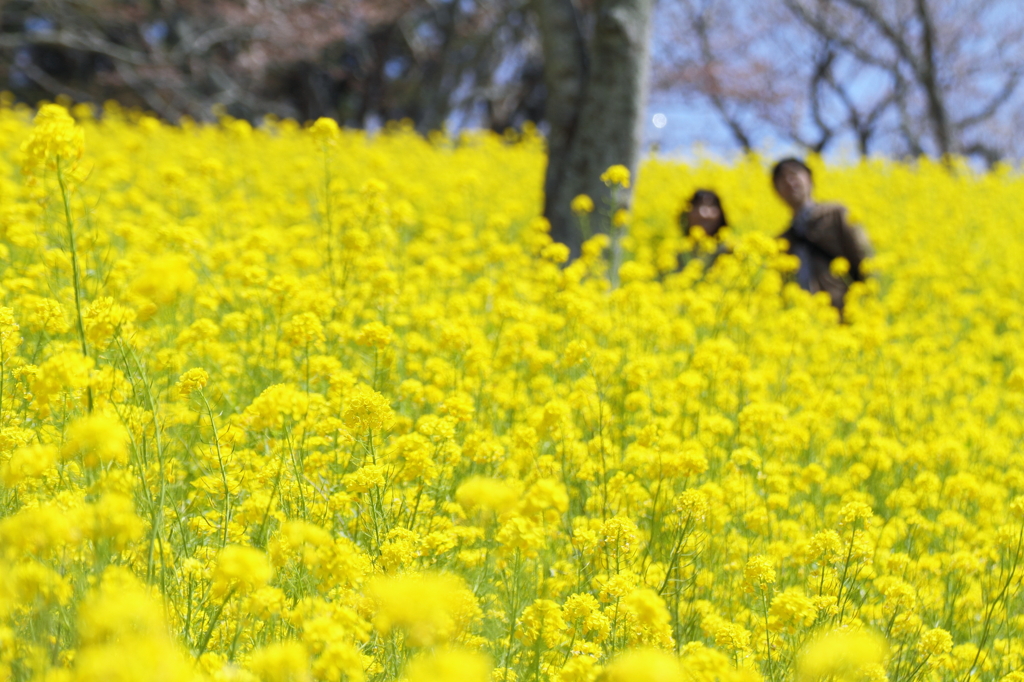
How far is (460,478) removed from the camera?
292 cm

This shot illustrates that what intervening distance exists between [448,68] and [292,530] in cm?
1553

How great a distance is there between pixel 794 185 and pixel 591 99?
6.48ft

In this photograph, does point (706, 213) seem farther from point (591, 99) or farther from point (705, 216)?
point (591, 99)

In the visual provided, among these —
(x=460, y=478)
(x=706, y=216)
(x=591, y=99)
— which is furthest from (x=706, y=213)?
(x=460, y=478)

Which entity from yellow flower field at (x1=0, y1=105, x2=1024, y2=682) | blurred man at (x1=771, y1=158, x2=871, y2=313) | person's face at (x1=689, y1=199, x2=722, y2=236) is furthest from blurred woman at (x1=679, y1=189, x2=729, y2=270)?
yellow flower field at (x1=0, y1=105, x2=1024, y2=682)

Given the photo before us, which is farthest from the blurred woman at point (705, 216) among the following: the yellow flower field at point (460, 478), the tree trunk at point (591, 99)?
the yellow flower field at point (460, 478)

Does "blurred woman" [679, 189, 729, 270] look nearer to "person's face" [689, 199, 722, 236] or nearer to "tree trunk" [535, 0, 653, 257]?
"person's face" [689, 199, 722, 236]

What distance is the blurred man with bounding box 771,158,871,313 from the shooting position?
6.76 m

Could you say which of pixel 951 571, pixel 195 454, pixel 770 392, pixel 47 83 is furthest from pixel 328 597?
pixel 47 83

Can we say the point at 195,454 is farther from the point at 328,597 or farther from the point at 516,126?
the point at 516,126

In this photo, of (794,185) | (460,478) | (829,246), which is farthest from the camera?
(794,185)

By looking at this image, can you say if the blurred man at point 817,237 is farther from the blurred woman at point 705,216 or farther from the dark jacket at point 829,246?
the blurred woman at point 705,216

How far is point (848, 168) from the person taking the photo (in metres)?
12.0

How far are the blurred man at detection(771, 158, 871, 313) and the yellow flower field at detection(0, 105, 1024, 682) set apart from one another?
4.73ft
